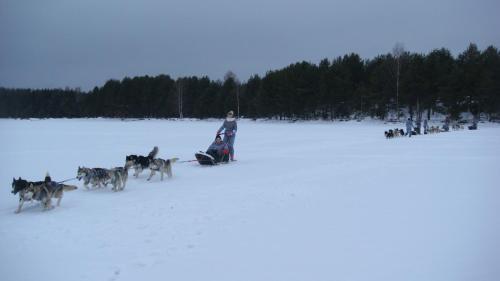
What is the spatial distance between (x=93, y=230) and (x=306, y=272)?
10.2 feet

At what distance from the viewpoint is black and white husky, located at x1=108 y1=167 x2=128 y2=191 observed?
786cm

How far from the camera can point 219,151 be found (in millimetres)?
11891

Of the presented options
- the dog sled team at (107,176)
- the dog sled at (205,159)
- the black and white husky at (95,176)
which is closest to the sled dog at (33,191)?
the dog sled team at (107,176)

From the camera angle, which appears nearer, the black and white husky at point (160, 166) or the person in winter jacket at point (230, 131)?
the black and white husky at point (160, 166)

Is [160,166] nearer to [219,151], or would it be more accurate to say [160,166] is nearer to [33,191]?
A: [219,151]

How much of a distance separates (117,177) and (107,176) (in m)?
0.22

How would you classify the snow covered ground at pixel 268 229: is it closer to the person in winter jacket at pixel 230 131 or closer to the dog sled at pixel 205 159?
the dog sled at pixel 205 159

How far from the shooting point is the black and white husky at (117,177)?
7859mm

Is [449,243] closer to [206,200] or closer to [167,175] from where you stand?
[206,200]

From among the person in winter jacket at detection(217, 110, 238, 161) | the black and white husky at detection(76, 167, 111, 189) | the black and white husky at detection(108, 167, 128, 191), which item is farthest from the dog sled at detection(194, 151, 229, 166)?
the black and white husky at detection(76, 167, 111, 189)

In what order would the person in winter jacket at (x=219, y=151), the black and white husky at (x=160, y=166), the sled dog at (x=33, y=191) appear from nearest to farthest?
the sled dog at (x=33, y=191)
the black and white husky at (x=160, y=166)
the person in winter jacket at (x=219, y=151)

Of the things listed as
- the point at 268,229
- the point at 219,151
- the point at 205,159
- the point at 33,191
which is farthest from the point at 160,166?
the point at 268,229

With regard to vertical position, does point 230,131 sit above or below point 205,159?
above

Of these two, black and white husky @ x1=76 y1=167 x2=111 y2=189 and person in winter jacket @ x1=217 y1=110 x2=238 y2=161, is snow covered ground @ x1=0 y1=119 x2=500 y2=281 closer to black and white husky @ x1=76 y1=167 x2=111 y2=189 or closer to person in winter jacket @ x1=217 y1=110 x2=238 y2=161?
black and white husky @ x1=76 y1=167 x2=111 y2=189
